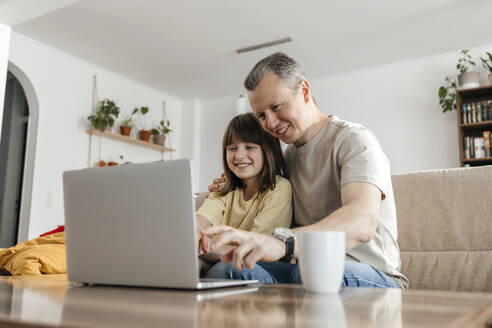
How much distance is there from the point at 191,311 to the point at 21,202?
3911 mm

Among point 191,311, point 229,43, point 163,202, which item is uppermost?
point 229,43

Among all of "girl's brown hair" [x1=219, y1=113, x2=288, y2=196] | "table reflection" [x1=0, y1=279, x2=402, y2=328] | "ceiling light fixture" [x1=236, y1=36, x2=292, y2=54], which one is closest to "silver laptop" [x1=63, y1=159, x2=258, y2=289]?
"table reflection" [x1=0, y1=279, x2=402, y2=328]

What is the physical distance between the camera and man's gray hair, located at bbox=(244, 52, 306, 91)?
4.35 feet

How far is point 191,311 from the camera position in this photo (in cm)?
51

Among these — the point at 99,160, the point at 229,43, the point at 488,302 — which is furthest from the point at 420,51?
the point at 488,302

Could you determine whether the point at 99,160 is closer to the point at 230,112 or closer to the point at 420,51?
the point at 230,112

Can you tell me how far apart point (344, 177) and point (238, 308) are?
615 mm

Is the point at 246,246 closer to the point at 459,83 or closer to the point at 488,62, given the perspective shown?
the point at 459,83

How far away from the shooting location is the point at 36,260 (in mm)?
1676

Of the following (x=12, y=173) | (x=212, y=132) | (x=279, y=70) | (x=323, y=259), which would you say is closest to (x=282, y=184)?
(x=279, y=70)

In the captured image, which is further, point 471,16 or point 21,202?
point 21,202

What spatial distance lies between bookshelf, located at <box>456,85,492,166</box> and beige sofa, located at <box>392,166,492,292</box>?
2470 mm

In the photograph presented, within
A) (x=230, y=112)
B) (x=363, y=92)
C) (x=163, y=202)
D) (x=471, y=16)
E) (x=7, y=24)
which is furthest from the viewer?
(x=230, y=112)

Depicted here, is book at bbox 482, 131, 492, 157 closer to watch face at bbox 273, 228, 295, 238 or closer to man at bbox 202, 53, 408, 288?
man at bbox 202, 53, 408, 288
